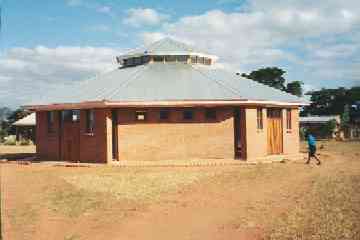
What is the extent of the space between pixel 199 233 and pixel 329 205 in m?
3.84

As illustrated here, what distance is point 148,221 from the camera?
10.9 metres

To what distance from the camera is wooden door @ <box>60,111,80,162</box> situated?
25.2 meters

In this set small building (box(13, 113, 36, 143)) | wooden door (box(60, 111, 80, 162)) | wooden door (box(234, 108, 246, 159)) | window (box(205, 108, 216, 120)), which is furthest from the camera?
small building (box(13, 113, 36, 143))

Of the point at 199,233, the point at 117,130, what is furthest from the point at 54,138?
the point at 199,233

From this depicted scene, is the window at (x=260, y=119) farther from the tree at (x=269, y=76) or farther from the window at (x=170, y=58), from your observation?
the tree at (x=269, y=76)

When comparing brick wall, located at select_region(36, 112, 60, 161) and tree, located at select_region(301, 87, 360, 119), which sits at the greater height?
tree, located at select_region(301, 87, 360, 119)

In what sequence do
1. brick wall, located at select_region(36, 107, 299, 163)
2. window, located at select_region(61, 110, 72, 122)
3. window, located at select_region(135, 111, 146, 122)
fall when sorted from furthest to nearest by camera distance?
1. window, located at select_region(61, 110, 72, 122)
2. window, located at select_region(135, 111, 146, 122)
3. brick wall, located at select_region(36, 107, 299, 163)

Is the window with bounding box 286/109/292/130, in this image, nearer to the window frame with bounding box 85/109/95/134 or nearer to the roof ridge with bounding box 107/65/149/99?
the roof ridge with bounding box 107/65/149/99

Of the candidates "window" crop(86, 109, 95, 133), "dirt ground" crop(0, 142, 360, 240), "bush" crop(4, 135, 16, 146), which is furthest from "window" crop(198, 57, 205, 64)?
"bush" crop(4, 135, 16, 146)

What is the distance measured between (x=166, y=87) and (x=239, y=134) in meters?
4.33

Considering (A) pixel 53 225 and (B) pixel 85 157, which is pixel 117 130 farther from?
(A) pixel 53 225

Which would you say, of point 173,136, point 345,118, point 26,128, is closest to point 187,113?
point 173,136

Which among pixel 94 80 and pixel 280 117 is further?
pixel 94 80

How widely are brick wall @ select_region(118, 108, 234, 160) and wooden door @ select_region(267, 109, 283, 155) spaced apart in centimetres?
327
